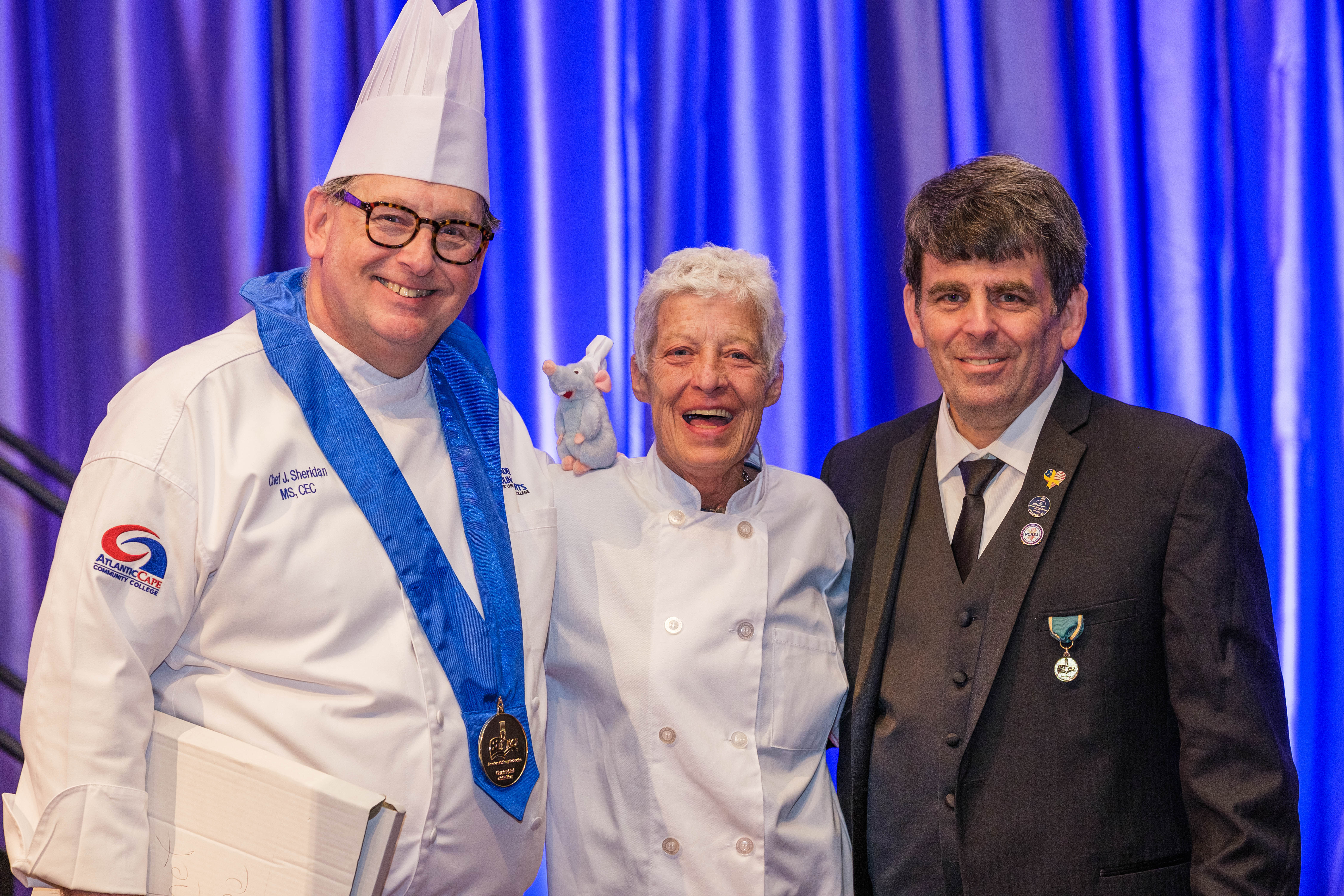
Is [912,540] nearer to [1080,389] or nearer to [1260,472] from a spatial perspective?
[1080,389]

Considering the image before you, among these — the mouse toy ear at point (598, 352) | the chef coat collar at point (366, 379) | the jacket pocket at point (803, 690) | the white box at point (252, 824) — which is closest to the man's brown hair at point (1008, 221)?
the mouse toy ear at point (598, 352)

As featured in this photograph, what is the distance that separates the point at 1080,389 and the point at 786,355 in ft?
4.00

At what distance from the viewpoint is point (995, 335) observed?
1874mm

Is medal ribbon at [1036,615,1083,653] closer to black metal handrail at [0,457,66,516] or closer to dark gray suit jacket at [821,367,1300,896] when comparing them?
dark gray suit jacket at [821,367,1300,896]

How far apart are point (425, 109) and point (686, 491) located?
2.68 ft

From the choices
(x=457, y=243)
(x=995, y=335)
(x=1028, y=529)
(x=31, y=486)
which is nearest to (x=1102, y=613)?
(x=1028, y=529)

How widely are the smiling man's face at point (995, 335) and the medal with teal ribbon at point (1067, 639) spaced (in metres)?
0.36

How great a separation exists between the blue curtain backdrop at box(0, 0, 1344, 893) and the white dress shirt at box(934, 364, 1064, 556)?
3.59ft

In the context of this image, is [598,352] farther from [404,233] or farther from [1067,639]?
[1067,639]

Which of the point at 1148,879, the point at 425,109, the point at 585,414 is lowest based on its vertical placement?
the point at 1148,879

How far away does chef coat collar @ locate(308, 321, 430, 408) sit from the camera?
1.66 meters

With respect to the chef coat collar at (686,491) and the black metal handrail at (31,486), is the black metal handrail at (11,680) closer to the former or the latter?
the black metal handrail at (31,486)

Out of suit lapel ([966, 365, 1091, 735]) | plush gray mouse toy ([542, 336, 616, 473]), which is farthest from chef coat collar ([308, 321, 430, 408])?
suit lapel ([966, 365, 1091, 735])

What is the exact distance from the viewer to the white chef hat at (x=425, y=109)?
5.41 ft
